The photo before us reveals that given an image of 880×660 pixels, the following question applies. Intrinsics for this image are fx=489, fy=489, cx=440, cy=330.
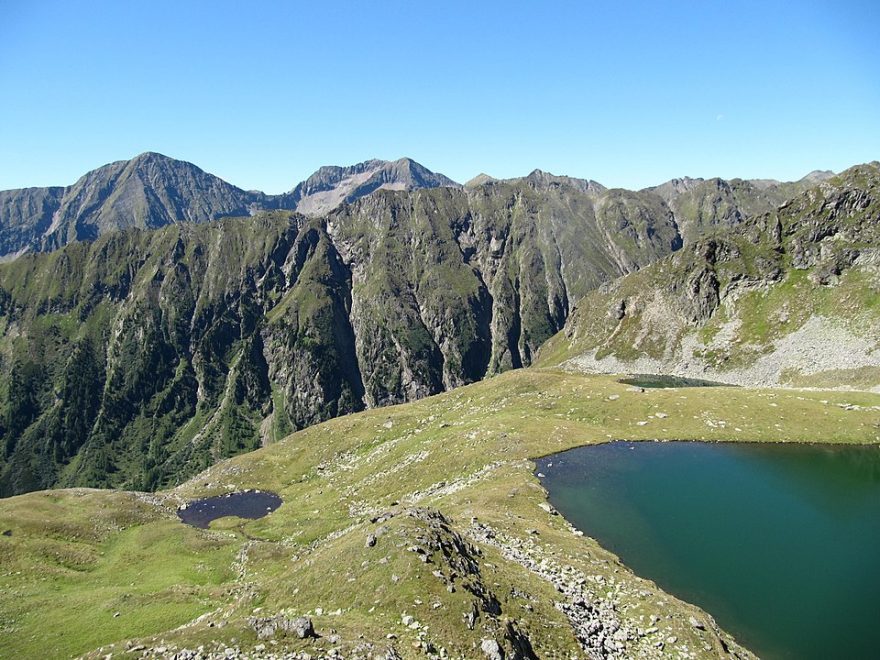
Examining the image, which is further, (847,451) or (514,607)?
(847,451)

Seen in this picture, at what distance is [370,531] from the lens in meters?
35.6

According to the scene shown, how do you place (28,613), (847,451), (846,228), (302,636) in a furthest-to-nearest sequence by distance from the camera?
(846,228) < (847,451) < (28,613) < (302,636)

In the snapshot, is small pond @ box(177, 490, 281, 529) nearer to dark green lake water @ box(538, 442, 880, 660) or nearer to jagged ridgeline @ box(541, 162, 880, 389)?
dark green lake water @ box(538, 442, 880, 660)

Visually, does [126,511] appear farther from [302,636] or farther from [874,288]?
[874,288]

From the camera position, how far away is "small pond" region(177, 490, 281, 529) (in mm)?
84188

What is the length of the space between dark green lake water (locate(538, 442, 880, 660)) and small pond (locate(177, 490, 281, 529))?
51.3 metres

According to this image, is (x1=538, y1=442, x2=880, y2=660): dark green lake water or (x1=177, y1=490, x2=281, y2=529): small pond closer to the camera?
(x1=538, y1=442, x2=880, y2=660): dark green lake water

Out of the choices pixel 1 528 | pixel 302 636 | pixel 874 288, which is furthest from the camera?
pixel 874 288

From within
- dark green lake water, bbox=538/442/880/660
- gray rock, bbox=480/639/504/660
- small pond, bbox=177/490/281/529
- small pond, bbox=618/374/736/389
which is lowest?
small pond, bbox=177/490/281/529

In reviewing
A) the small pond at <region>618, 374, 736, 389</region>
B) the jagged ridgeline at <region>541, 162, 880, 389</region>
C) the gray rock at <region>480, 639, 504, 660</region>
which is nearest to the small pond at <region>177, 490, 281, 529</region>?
the gray rock at <region>480, 639, 504, 660</region>

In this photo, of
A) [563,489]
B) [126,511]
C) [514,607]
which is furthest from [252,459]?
[514,607]

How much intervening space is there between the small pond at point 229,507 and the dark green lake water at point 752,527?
168ft

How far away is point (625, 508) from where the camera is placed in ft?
186

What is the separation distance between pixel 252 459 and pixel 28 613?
69.2m
